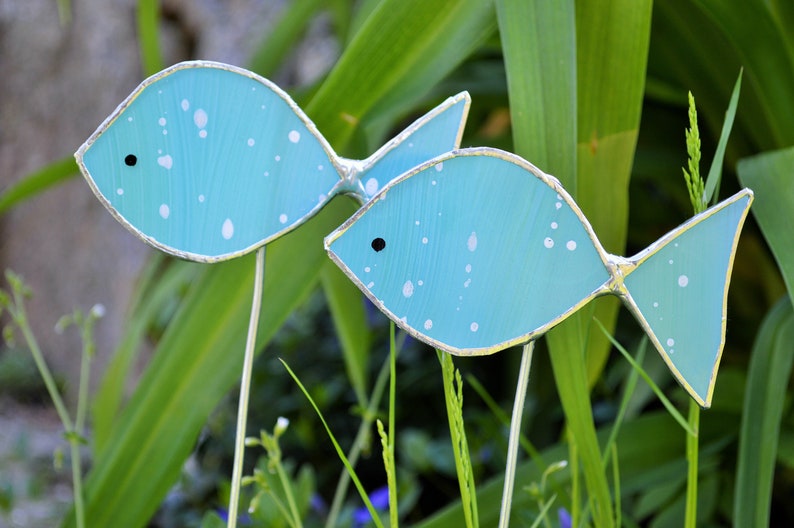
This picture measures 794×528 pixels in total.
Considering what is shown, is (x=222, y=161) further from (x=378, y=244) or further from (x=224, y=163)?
(x=378, y=244)

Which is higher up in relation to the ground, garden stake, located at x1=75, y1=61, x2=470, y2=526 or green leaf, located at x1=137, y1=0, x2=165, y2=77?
green leaf, located at x1=137, y1=0, x2=165, y2=77

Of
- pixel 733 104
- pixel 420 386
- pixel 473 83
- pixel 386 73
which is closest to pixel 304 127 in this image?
pixel 386 73

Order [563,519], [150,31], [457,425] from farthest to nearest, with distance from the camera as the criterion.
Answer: [150,31] → [563,519] → [457,425]

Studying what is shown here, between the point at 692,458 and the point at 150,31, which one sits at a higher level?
the point at 150,31

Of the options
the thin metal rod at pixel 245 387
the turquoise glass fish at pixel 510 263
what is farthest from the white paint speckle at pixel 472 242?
the thin metal rod at pixel 245 387

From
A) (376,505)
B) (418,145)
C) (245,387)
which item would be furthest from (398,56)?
(376,505)

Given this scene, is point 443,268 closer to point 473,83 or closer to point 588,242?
point 588,242

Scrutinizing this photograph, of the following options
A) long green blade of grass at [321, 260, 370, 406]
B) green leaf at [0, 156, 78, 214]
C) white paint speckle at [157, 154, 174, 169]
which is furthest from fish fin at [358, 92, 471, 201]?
green leaf at [0, 156, 78, 214]

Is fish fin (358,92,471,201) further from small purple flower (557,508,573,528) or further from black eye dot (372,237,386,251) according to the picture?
small purple flower (557,508,573,528)

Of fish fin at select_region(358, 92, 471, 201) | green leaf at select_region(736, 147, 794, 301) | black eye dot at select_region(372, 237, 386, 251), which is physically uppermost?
fish fin at select_region(358, 92, 471, 201)
